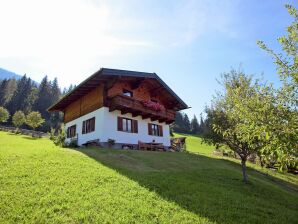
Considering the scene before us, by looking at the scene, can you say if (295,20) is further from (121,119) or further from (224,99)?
(121,119)

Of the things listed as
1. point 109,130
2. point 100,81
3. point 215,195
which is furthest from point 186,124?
point 215,195

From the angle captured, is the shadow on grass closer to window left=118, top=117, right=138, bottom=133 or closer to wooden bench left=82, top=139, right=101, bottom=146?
wooden bench left=82, top=139, right=101, bottom=146

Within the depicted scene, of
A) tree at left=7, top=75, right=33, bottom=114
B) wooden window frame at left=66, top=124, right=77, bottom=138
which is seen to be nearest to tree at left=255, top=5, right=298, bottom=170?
wooden window frame at left=66, top=124, right=77, bottom=138

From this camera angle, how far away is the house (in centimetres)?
2427

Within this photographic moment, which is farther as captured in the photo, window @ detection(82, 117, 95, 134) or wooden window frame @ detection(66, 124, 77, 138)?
wooden window frame @ detection(66, 124, 77, 138)

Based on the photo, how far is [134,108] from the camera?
82.6ft

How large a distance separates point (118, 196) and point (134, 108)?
1640 centimetres

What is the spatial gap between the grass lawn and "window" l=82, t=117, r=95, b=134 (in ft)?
37.7

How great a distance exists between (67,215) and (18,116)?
5768 centimetres

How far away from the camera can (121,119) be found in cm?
2566

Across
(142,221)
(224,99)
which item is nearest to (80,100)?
(224,99)

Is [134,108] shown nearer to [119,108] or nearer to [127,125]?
[119,108]

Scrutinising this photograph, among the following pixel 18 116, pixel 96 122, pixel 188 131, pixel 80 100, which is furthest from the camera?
pixel 188 131

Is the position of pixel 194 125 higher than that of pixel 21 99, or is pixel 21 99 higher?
pixel 21 99
